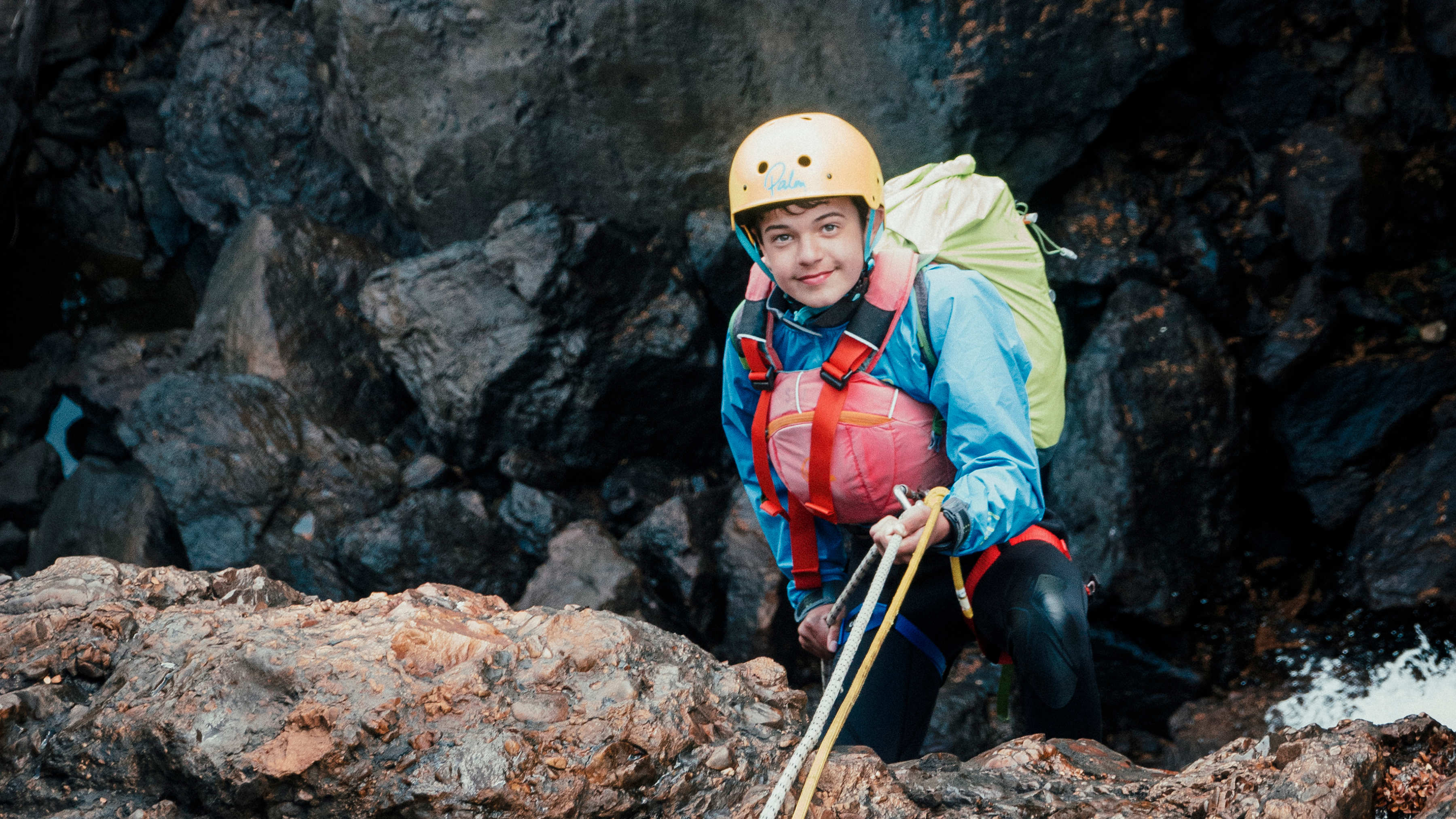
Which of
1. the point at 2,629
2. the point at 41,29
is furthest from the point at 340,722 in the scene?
the point at 41,29

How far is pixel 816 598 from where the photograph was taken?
3521 mm

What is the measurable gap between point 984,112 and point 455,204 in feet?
12.2

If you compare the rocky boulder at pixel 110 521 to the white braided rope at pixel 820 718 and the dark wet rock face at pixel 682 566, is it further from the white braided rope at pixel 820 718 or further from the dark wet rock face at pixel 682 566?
the white braided rope at pixel 820 718

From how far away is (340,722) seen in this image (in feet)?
6.66

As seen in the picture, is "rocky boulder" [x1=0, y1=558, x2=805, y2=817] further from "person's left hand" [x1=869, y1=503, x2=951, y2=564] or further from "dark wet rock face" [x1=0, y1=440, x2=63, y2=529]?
"dark wet rock face" [x1=0, y1=440, x2=63, y2=529]

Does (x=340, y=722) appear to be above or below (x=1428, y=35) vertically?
below

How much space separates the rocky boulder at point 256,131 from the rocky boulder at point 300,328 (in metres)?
0.58

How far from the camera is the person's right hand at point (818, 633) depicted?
3.38 meters

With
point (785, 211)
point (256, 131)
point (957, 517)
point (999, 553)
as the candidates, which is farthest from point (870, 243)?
point (256, 131)

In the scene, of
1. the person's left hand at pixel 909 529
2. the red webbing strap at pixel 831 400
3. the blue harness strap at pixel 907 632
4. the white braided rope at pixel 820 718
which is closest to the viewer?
the white braided rope at pixel 820 718

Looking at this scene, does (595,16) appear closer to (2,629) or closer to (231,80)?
(231,80)

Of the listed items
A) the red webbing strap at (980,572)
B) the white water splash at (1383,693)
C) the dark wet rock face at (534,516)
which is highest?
the red webbing strap at (980,572)

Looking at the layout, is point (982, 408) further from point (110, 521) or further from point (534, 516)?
point (110, 521)

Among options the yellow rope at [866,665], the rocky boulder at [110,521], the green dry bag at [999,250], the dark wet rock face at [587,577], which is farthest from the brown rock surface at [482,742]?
the rocky boulder at [110,521]
